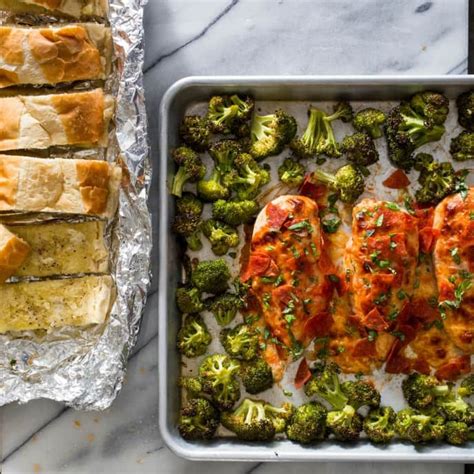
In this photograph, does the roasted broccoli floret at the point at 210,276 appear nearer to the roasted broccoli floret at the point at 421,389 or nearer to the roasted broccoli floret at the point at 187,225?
the roasted broccoli floret at the point at 187,225

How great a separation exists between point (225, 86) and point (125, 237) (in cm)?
104

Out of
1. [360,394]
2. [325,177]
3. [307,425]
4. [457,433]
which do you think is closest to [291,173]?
[325,177]

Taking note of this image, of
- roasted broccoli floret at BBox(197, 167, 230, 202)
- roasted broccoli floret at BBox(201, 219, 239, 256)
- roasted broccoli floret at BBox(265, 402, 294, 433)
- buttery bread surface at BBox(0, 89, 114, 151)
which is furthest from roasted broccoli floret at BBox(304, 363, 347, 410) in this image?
buttery bread surface at BBox(0, 89, 114, 151)

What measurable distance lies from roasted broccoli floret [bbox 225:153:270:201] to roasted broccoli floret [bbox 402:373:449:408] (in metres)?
1.41

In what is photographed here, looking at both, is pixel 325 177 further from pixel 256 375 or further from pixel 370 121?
pixel 256 375

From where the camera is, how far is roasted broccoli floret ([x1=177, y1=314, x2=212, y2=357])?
15.3ft

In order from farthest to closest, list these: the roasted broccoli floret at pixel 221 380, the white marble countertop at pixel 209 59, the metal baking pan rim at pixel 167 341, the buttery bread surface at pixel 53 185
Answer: the white marble countertop at pixel 209 59 < the roasted broccoli floret at pixel 221 380 < the metal baking pan rim at pixel 167 341 < the buttery bread surface at pixel 53 185

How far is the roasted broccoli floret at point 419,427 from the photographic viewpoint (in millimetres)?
4516

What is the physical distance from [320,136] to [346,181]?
1.05 feet

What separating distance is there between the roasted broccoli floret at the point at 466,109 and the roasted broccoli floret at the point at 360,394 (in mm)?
1618

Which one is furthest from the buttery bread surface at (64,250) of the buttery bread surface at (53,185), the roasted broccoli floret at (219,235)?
the roasted broccoli floret at (219,235)

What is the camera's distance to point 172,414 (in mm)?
4617

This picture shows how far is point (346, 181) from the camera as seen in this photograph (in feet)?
15.1

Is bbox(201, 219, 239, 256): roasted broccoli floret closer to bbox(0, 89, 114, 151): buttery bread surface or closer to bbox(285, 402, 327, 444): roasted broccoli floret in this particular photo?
bbox(0, 89, 114, 151): buttery bread surface
